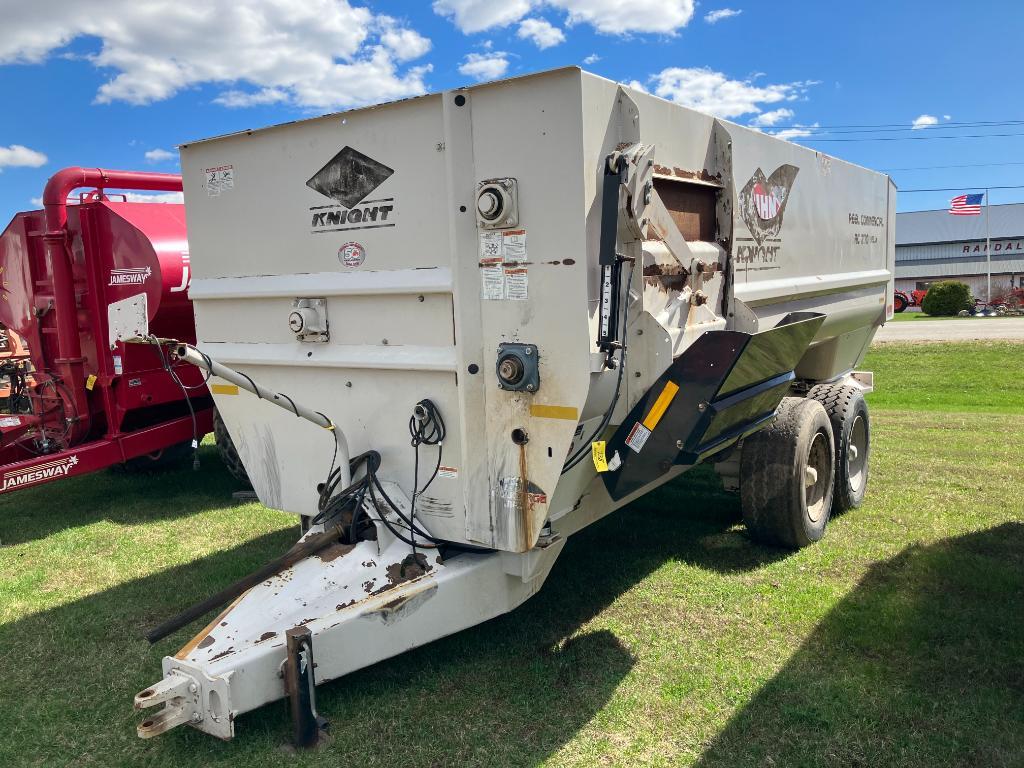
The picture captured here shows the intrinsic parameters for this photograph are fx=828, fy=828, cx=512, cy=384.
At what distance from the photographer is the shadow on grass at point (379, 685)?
312cm

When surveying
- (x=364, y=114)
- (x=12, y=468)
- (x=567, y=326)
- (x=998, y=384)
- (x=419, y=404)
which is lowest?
(x=998, y=384)

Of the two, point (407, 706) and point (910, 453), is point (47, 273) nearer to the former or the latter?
point (407, 706)

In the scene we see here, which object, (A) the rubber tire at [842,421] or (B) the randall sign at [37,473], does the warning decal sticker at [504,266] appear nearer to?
(A) the rubber tire at [842,421]

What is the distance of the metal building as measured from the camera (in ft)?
178

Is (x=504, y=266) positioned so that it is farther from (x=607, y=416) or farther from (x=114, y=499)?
(x=114, y=499)

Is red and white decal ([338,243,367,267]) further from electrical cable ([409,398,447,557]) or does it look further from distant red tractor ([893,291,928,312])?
distant red tractor ([893,291,928,312])

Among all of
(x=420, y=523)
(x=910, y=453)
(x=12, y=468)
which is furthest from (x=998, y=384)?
(x=12, y=468)

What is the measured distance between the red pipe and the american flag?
3255 cm

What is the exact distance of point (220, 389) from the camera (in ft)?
14.5

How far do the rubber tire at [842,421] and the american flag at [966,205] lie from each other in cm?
3003

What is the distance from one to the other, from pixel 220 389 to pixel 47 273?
3.21 meters

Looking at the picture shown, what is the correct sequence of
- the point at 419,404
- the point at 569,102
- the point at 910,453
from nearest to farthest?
the point at 569,102
the point at 419,404
the point at 910,453

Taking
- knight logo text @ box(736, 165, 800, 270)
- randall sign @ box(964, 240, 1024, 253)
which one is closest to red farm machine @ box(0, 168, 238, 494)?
knight logo text @ box(736, 165, 800, 270)

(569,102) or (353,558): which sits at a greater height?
(569,102)
